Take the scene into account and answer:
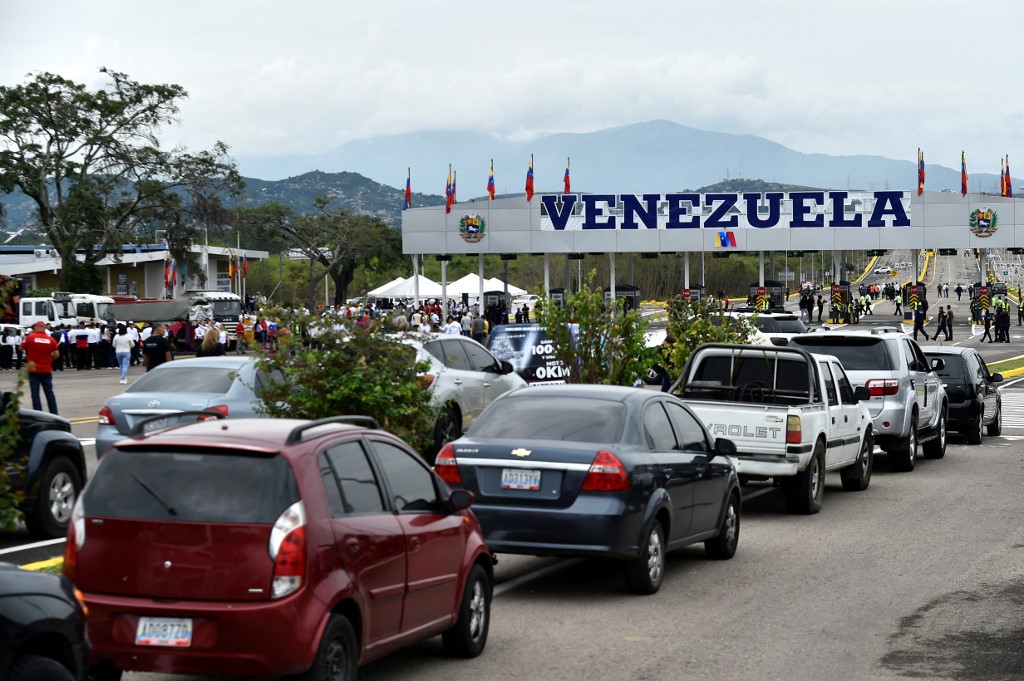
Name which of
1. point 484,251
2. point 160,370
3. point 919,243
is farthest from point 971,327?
point 160,370

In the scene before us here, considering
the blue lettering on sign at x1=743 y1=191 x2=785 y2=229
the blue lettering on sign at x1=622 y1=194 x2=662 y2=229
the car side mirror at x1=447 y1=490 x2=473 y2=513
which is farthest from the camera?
the blue lettering on sign at x1=622 y1=194 x2=662 y2=229

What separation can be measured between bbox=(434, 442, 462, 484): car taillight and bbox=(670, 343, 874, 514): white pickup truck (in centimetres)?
488

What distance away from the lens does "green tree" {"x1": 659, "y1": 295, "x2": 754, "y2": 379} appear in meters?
22.7

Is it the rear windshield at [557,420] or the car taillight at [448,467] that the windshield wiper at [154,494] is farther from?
the rear windshield at [557,420]

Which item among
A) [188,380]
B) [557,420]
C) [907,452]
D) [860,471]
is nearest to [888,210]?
[907,452]

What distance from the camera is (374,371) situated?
13.0 m

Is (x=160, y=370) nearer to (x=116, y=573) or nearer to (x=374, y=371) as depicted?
(x=374, y=371)

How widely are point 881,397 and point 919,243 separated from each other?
157 feet

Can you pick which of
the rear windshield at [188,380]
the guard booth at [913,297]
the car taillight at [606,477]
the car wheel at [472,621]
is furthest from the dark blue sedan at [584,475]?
the guard booth at [913,297]

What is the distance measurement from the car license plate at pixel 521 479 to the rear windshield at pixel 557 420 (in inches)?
19.7

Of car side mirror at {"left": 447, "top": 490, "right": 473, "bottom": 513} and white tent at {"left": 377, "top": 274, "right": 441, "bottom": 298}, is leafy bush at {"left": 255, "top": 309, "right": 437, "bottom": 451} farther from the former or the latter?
white tent at {"left": 377, "top": 274, "right": 441, "bottom": 298}

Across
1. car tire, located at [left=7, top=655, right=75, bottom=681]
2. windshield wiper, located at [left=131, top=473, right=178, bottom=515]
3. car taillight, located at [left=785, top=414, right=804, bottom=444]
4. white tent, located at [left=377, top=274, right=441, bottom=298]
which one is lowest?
car tire, located at [left=7, top=655, right=75, bottom=681]

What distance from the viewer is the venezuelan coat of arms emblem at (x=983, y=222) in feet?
208

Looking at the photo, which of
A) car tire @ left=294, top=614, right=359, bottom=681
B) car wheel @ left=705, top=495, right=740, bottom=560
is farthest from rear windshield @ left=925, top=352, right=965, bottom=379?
car tire @ left=294, top=614, right=359, bottom=681
